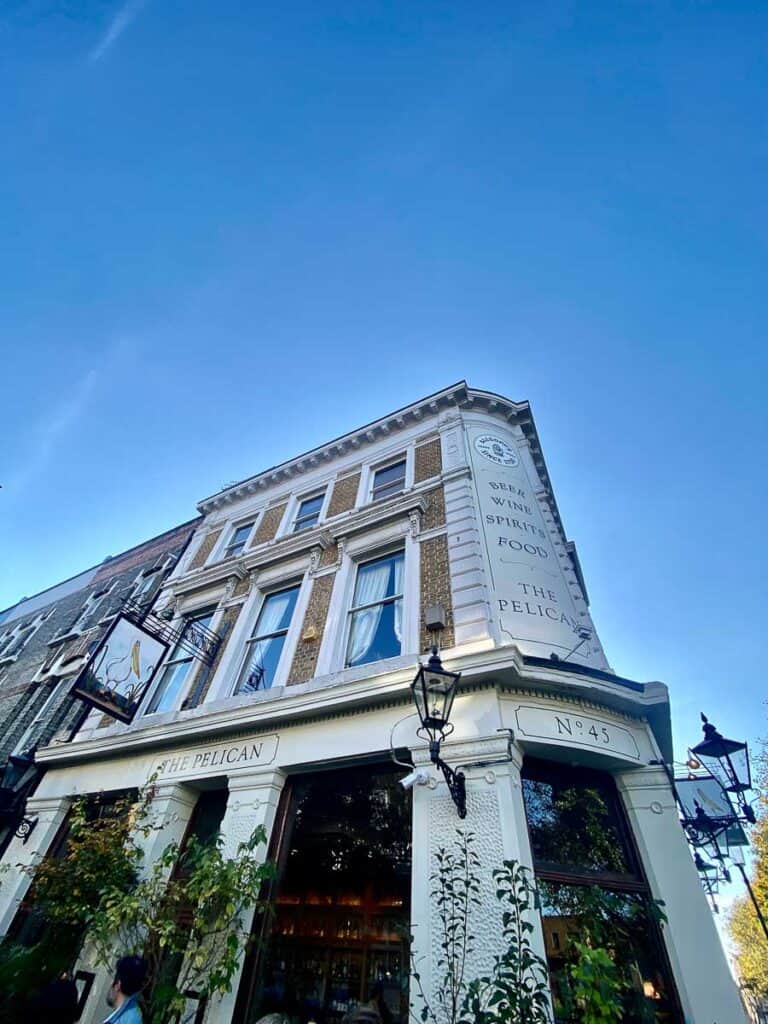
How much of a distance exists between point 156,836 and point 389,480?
28.0 ft

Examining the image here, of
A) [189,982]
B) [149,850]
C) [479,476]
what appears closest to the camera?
[189,982]

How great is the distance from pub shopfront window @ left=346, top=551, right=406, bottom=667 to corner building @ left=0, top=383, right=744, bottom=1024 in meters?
0.04

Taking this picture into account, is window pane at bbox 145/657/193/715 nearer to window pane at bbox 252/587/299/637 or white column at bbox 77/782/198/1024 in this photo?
window pane at bbox 252/587/299/637

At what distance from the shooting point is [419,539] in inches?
377

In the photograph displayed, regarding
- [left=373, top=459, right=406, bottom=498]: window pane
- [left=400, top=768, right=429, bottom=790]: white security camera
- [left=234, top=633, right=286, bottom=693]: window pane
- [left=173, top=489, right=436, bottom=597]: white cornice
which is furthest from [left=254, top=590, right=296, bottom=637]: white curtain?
[left=400, top=768, right=429, bottom=790]: white security camera

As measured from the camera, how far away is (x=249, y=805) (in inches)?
276

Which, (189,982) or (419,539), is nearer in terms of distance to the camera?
(189,982)

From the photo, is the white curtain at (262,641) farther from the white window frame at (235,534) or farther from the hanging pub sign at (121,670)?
the white window frame at (235,534)

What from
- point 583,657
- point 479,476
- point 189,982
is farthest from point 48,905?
point 479,476

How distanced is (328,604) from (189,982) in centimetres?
555

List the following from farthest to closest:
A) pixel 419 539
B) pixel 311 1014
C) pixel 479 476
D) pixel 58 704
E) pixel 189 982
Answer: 1. pixel 58 704
2. pixel 479 476
3. pixel 419 539
4. pixel 311 1014
5. pixel 189 982

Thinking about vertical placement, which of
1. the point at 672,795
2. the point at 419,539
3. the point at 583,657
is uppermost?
the point at 419,539

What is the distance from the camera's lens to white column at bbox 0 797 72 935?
8.35m

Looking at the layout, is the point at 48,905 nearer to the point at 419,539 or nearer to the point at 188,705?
the point at 188,705
